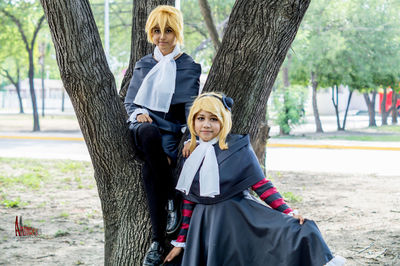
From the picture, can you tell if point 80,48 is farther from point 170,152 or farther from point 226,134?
point 226,134

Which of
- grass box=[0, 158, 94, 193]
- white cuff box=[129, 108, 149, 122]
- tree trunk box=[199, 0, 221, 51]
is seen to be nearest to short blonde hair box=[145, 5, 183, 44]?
white cuff box=[129, 108, 149, 122]

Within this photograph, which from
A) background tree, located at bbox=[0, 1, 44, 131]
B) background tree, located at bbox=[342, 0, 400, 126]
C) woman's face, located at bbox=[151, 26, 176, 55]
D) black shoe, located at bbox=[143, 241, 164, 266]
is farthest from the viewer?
background tree, located at bbox=[0, 1, 44, 131]

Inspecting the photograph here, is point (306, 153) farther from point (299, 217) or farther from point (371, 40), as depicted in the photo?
point (299, 217)

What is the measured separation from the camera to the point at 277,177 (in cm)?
929

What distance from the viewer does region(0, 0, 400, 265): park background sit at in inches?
214

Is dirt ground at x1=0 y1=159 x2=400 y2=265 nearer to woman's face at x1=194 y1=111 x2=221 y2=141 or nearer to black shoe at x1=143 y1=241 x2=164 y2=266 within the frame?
black shoe at x1=143 y1=241 x2=164 y2=266

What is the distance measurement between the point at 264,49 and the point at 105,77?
40.2 inches

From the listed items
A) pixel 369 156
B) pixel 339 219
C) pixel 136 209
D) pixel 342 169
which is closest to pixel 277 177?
pixel 342 169

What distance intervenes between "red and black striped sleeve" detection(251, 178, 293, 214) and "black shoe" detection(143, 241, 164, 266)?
2.32 ft

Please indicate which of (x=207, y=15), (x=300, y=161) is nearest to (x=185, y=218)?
(x=207, y=15)

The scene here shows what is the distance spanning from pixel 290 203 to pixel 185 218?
4360mm

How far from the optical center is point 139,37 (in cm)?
394

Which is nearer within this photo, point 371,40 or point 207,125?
point 207,125

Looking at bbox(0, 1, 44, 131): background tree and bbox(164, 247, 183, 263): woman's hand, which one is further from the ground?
bbox(0, 1, 44, 131): background tree
